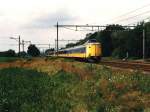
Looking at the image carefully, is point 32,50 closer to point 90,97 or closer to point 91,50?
point 91,50

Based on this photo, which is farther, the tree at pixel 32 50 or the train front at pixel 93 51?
the tree at pixel 32 50

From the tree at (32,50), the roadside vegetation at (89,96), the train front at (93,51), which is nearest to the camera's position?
the roadside vegetation at (89,96)

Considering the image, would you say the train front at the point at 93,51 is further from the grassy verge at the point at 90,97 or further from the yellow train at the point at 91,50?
the grassy verge at the point at 90,97

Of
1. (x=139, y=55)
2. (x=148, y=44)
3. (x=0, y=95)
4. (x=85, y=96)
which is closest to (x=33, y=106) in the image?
(x=85, y=96)

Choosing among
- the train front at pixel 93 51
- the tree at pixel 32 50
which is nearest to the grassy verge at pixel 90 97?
the train front at pixel 93 51

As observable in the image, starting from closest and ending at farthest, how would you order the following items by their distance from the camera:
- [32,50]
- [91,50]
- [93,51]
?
1. [93,51]
2. [91,50]
3. [32,50]

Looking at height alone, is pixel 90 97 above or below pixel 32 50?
below

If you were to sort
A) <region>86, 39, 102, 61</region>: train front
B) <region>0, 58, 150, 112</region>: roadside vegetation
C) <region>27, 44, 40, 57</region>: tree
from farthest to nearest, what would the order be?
<region>27, 44, 40, 57</region>: tree < <region>86, 39, 102, 61</region>: train front < <region>0, 58, 150, 112</region>: roadside vegetation

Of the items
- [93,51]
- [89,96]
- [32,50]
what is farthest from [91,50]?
[32,50]

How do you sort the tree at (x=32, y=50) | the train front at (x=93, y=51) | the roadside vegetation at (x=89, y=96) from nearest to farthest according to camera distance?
the roadside vegetation at (x=89, y=96), the train front at (x=93, y=51), the tree at (x=32, y=50)

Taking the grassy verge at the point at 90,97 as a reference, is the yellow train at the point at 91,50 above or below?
above

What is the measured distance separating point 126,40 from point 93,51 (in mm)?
37657

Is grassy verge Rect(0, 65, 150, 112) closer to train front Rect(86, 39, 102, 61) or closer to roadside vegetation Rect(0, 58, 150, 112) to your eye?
roadside vegetation Rect(0, 58, 150, 112)

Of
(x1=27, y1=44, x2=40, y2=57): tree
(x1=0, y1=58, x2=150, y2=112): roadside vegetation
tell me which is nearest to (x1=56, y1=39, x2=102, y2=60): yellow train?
(x1=0, y1=58, x2=150, y2=112): roadside vegetation
